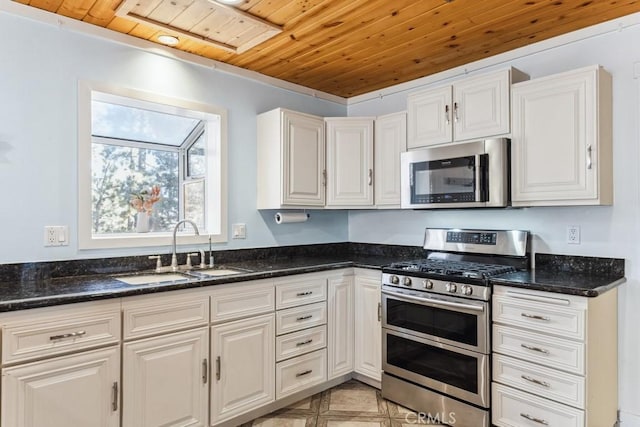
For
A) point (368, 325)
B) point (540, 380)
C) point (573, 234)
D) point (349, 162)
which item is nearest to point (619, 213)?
point (573, 234)

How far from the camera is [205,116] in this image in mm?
2984

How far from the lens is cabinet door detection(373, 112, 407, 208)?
320 cm

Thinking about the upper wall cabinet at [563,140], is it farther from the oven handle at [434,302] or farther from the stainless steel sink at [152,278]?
the stainless steel sink at [152,278]

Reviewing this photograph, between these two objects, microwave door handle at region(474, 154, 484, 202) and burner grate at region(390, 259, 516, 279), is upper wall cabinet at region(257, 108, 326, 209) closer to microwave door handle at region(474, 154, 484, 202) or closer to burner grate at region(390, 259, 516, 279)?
burner grate at region(390, 259, 516, 279)

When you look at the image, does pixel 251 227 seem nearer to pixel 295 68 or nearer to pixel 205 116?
pixel 205 116

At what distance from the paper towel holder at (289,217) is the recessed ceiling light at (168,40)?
4.72 ft

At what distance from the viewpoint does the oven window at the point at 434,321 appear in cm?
233

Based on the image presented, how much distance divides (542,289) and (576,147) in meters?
0.84

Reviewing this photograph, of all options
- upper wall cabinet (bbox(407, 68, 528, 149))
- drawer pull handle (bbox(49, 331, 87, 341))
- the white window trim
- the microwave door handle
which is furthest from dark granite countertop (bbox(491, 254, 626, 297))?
drawer pull handle (bbox(49, 331, 87, 341))

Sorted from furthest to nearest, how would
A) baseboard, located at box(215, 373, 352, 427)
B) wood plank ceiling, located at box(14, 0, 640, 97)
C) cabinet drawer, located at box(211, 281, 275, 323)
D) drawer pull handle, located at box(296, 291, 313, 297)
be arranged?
drawer pull handle, located at box(296, 291, 313, 297) → baseboard, located at box(215, 373, 352, 427) → cabinet drawer, located at box(211, 281, 275, 323) → wood plank ceiling, located at box(14, 0, 640, 97)

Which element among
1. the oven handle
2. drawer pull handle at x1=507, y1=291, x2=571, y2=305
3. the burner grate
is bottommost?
the oven handle

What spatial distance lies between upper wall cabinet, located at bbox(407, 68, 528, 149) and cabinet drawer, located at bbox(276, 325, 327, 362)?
154 cm

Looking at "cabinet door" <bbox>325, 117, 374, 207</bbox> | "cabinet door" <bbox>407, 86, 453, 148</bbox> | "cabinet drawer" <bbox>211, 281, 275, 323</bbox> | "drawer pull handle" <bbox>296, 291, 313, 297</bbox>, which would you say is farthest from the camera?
"cabinet door" <bbox>325, 117, 374, 207</bbox>

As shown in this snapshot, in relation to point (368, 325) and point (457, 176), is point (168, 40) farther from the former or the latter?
point (368, 325)
